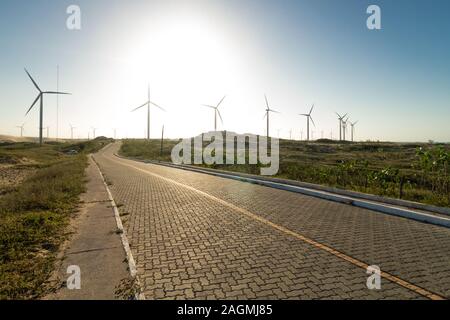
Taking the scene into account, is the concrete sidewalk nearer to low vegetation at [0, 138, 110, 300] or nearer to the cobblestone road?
low vegetation at [0, 138, 110, 300]

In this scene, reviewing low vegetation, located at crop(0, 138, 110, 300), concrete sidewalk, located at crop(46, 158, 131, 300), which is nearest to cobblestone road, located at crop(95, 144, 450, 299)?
concrete sidewalk, located at crop(46, 158, 131, 300)

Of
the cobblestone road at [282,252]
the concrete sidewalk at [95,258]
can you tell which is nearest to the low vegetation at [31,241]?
the concrete sidewalk at [95,258]

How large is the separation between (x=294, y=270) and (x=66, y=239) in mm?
5963

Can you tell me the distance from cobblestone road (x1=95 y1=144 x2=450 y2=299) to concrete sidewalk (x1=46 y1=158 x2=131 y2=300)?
1.49 feet

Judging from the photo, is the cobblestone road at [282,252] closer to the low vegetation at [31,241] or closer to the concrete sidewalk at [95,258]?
the concrete sidewalk at [95,258]

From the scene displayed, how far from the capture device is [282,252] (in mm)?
7004

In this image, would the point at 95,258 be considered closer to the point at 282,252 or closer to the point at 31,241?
the point at 31,241

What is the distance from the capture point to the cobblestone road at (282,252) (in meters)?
5.21

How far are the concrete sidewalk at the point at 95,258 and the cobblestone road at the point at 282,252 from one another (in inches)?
17.9

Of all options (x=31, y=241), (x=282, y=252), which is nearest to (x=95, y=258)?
(x=31, y=241)

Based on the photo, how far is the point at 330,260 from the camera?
21.3 ft

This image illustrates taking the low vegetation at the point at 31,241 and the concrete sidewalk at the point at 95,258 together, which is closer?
the concrete sidewalk at the point at 95,258
